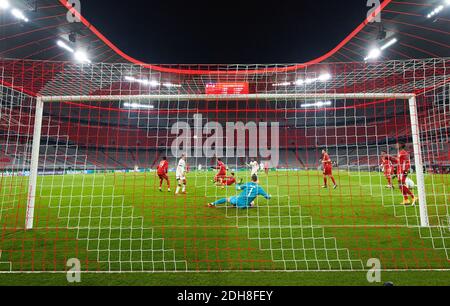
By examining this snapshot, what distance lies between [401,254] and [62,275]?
5.12m

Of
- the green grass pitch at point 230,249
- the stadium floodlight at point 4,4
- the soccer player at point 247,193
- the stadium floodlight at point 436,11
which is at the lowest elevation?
the green grass pitch at point 230,249

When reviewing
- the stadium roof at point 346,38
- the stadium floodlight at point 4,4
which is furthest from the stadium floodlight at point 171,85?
the stadium floodlight at point 4,4

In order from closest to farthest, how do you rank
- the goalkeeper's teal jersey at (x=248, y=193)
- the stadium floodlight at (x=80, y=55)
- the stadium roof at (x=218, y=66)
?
the stadium roof at (x=218, y=66) < the goalkeeper's teal jersey at (x=248, y=193) < the stadium floodlight at (x=80, y=55)

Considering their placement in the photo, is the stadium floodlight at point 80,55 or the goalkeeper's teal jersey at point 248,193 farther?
the stadium floodlight at point 80,55

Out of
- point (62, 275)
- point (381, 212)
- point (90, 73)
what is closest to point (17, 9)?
point (90, 73)

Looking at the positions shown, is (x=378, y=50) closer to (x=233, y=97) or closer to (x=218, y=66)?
(x=218, y=66)

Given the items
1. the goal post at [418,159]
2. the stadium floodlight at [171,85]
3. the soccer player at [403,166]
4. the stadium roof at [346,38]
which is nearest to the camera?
the goal post at [418,159]

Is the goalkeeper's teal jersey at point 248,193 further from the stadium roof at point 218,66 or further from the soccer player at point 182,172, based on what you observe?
the soccer player at point 182,172

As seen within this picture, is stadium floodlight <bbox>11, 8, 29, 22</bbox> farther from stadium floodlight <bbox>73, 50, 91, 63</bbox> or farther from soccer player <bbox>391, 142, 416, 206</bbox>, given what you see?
soccer player <bbox>391, 142, 416, 206</bbox>

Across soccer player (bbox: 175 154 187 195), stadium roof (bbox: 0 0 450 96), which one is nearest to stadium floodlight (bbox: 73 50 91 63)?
stadium roof (bbox: 0 0 450 96)

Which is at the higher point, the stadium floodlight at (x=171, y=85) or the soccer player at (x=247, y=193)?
the stadium floodlight at (x=171, y=85)

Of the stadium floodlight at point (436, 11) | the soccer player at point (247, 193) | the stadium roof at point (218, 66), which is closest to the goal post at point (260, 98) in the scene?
the stadium roof at point (218, 66)

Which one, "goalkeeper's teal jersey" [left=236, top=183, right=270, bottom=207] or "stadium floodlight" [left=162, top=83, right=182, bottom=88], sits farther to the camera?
"goalkeeper's teal jersey" [left=236, top=183, right=270, bottom=207]
